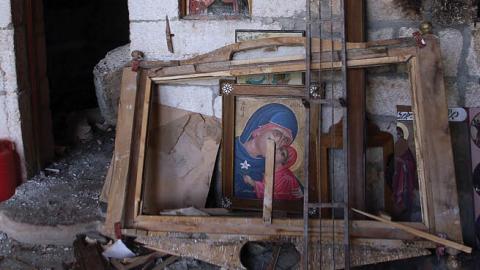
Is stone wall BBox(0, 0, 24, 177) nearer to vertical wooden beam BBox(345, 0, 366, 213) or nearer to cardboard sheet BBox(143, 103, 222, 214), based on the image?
cardboard sheet BBox(143, 103, 222, 214)

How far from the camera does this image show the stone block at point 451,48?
11.0 ft

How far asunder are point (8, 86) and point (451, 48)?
8.77 ft

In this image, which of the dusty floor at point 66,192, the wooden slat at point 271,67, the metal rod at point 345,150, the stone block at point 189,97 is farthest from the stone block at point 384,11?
the dusty floor at point 66,192

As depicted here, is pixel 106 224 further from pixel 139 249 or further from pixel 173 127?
pixel 173 127

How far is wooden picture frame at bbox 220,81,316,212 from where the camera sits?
349 cm

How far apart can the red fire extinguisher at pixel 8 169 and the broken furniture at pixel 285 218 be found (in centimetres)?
108

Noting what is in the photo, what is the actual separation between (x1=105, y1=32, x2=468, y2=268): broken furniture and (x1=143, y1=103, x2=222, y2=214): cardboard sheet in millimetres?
181

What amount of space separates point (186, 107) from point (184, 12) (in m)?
0.52

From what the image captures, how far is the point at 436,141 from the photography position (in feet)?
10.4

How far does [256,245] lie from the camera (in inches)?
134

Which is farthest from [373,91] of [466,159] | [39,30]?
[39,30]

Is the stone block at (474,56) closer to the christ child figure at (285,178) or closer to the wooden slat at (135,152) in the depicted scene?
the christ child figure at (285,178)

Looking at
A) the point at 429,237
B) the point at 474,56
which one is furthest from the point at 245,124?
the point at 474,56

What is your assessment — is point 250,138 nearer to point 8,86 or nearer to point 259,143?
point 259,143
